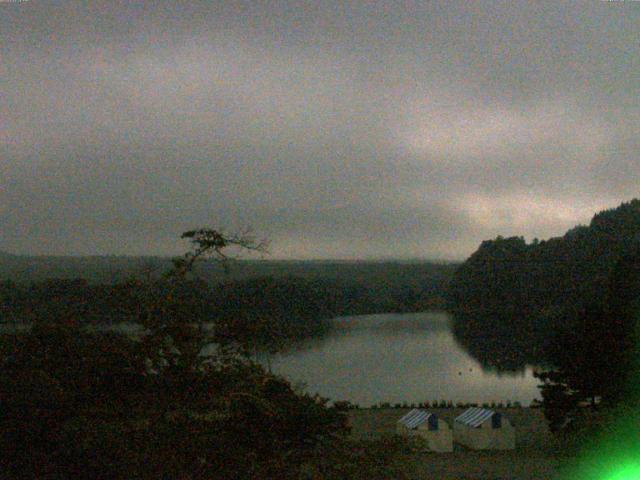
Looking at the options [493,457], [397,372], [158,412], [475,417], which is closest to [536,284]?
[397,372]

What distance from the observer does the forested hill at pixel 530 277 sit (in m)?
45.0

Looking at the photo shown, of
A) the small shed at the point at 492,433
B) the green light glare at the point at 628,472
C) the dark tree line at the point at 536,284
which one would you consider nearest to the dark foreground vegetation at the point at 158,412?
the green light glare at the point at 628,472

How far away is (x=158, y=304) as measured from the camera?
504cm

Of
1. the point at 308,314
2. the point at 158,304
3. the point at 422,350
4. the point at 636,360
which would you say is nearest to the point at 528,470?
the point at 636,360

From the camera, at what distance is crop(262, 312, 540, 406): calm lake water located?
21469 mm

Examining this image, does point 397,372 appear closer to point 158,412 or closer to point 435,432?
point 435,432

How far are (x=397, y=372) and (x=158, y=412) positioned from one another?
23.0 m

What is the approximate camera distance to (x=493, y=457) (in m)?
12.0

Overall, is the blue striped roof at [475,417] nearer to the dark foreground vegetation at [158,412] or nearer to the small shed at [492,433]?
the small shed at [492,433]

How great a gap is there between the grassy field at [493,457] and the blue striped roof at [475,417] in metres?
0.45

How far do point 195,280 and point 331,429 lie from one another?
178 cm

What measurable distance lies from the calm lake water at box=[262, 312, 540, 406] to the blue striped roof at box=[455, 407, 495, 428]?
11.2 ft

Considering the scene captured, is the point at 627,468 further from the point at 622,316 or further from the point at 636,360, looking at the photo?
the point at 622,316

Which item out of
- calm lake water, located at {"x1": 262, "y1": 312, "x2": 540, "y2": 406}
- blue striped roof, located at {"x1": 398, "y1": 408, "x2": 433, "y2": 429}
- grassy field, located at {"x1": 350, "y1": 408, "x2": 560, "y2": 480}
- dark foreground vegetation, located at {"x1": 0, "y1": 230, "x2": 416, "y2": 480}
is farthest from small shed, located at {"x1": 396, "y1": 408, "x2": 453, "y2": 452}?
dark foreground vegetation, located at {"x1": 0, "y1": 230, "x2": 416, "y2": 480}
